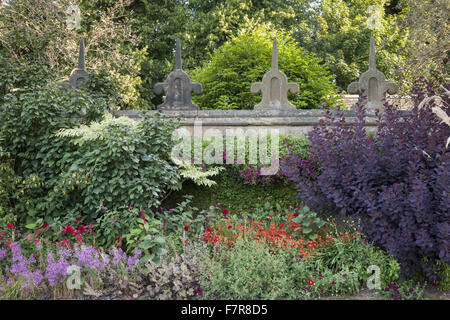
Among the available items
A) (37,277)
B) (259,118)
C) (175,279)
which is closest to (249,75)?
(259,118)

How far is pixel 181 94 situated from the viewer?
6.68m

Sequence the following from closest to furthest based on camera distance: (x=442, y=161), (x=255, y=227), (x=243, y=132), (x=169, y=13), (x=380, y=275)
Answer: (x=442, y=161) < (x=380, y=275) < (x=255, y=227) < (x=243, y=132) < (x=169, y=13)

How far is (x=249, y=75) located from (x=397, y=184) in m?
6.53

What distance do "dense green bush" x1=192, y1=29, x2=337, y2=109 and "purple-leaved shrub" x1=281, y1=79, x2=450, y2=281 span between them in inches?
206

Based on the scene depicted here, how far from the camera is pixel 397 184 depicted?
341cm

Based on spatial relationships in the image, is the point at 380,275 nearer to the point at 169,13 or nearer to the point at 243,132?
the point at 243,132

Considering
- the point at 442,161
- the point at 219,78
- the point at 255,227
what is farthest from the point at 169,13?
the point at 442,161

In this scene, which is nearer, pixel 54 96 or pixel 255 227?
pixel 255 227

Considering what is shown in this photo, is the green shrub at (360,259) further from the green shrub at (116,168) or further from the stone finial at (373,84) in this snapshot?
the stone finial at (373,84)

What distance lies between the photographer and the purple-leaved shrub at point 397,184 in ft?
10.9

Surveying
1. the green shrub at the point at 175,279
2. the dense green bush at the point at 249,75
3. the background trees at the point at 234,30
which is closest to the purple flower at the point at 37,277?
the green shrub at the point at 175,279

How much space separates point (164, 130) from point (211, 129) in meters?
1.54

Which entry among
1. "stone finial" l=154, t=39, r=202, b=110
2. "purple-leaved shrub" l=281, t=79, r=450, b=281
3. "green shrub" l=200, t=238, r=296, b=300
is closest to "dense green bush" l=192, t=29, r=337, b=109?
"stone finial" l=154, t=39, r=202, b=110

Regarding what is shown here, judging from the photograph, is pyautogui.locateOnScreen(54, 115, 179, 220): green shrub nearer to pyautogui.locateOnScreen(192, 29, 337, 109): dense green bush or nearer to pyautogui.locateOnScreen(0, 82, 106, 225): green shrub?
pyautogui.locateOnScreen(0, 82, 106, 225): green shrub
